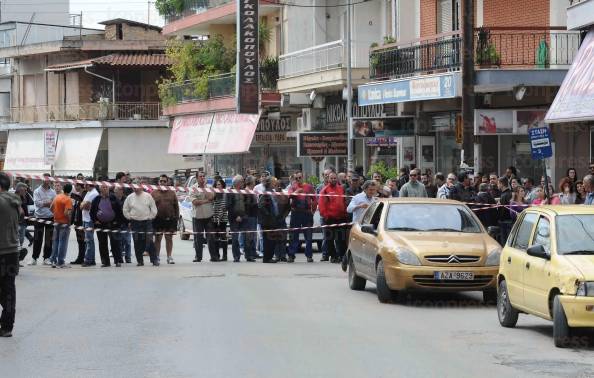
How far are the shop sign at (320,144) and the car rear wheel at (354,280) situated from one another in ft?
64.9

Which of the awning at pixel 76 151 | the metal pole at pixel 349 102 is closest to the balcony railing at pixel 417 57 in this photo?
the metal pole at pixel 349 102

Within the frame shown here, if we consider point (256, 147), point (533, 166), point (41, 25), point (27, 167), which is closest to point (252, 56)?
point (256, 147)

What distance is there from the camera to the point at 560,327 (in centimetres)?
1217

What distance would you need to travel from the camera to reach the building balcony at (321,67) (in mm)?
37375

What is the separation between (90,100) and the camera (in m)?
64.6

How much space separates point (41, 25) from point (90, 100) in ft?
30.7

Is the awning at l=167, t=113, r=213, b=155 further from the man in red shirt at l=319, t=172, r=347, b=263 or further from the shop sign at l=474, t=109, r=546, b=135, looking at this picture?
the man in red shirt at l=319, t=172, r=347, b=263

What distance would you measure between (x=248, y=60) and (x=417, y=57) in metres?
13.2

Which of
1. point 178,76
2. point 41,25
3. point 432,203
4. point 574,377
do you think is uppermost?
point 41,25

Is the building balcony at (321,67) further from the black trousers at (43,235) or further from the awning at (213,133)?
the black trousers at (43,235)

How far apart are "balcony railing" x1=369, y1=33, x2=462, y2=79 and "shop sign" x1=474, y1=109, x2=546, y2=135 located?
1545 millimetres

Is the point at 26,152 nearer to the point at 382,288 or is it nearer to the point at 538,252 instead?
the point at 382,288

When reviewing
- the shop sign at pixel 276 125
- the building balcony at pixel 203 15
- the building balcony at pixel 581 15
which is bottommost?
the shop sign at pixel 276 125

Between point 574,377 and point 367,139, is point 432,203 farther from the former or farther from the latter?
point 367,139
